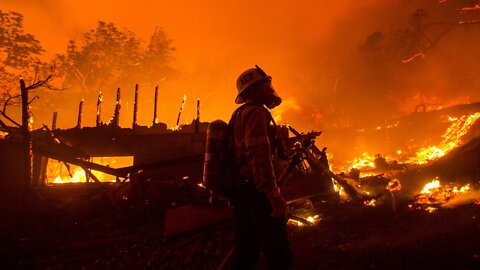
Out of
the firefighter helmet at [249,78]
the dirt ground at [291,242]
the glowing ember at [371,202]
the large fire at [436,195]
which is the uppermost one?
the firefighter helmet at [249,78]

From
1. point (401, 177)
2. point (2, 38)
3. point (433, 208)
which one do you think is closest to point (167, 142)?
point (433, 208)

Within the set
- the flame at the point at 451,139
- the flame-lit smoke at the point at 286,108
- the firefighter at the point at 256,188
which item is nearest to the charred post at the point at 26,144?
the firefighter at the point at 256,188

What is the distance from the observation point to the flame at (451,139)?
14.9m

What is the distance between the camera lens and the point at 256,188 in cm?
280

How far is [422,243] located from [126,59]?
138 ft

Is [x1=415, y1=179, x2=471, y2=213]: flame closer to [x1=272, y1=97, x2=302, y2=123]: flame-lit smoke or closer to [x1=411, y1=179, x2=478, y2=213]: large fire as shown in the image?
[x1=411, y1=179, x2=478, y2=213]: large fire

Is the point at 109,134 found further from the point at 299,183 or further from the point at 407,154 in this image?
the point at 407,154

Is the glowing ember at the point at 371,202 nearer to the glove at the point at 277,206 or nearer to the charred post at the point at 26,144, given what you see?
the glove at the point at 277,206

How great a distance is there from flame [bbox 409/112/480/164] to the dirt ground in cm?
1027

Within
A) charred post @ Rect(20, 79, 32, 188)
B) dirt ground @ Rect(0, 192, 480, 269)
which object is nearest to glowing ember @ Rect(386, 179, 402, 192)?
dirt ground @ Rect(0, 192, 480, 269)

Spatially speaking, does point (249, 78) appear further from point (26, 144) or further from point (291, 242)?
point (26, 144)

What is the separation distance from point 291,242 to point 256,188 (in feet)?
10.8

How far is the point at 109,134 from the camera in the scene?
10.5m

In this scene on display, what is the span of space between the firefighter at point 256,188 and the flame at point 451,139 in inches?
582
